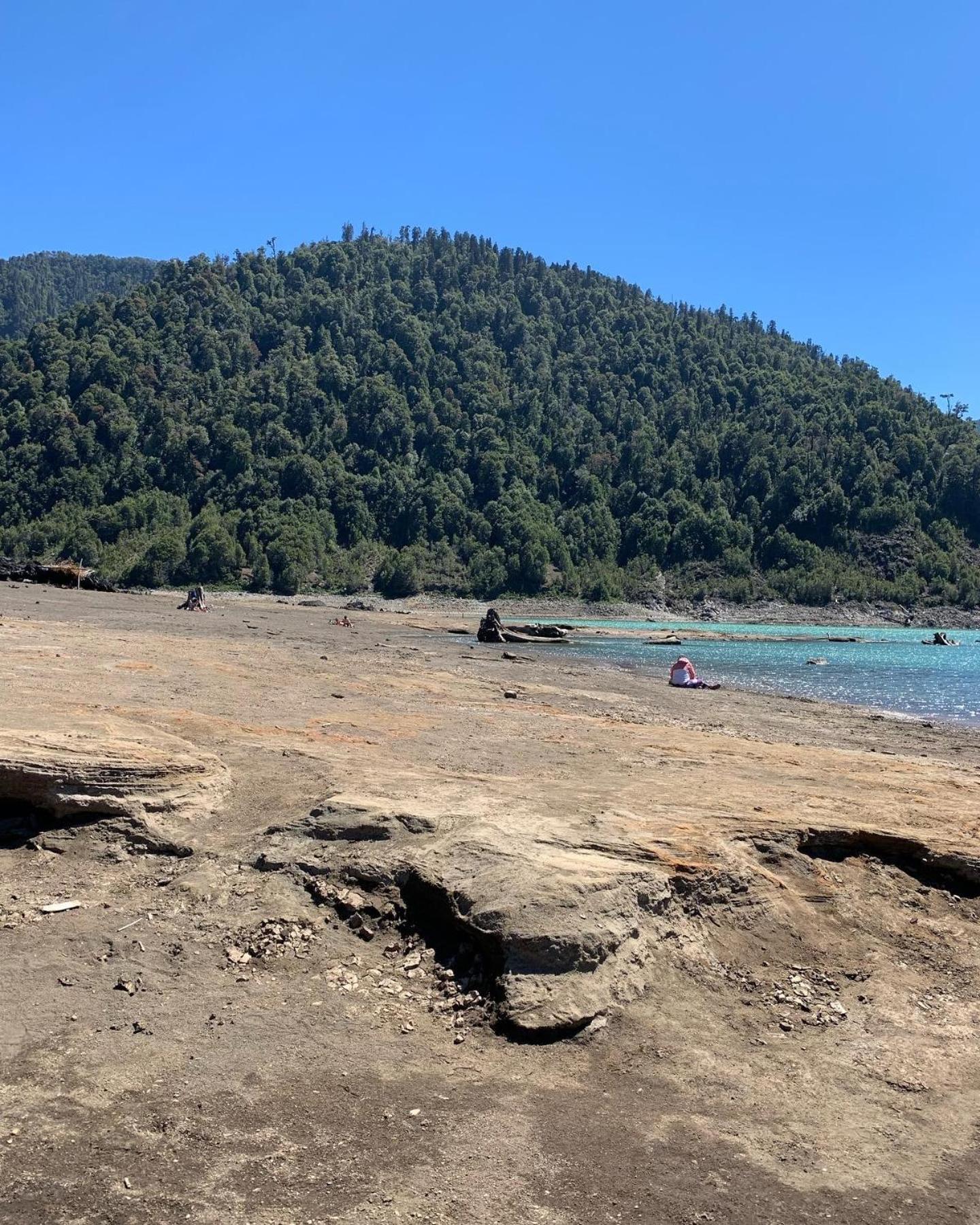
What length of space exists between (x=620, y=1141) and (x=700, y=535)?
158 metres

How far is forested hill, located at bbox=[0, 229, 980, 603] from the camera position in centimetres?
13788

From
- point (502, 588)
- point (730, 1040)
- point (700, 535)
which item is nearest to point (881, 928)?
point (730, 1040)

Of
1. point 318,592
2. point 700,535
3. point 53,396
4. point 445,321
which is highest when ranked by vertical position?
point 445,321

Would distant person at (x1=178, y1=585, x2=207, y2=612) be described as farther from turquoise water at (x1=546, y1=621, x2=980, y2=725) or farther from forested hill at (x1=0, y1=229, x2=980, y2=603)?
forested hill at (x1=0, y1=229, x2=980, y2=603)

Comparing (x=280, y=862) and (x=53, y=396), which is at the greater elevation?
(x=53, y=396)

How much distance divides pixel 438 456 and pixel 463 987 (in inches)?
6497

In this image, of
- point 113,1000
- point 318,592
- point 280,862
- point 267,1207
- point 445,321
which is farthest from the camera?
point 445,321

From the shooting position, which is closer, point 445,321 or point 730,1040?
point 730,1040

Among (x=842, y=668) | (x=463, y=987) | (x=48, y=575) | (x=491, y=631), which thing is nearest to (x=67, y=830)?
(x=463, y=987)

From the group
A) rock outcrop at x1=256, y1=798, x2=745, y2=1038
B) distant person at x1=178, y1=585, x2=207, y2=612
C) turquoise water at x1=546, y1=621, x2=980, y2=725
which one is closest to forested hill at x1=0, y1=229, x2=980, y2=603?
distant person at x1=178, y1=585, x2=207, y2=612

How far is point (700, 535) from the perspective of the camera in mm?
157000

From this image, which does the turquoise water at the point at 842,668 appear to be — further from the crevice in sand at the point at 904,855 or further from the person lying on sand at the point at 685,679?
the crevice in sand at the point at 904,855

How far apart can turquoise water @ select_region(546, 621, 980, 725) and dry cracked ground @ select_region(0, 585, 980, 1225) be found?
18958mm

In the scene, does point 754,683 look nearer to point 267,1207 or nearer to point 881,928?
point 881,928
